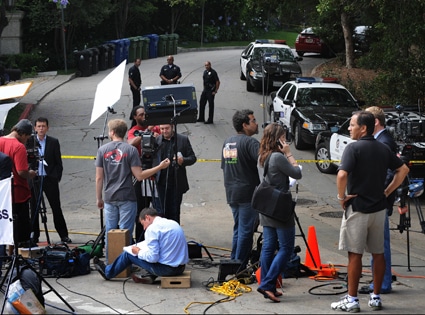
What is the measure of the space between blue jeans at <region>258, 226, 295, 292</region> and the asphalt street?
0.83 ft

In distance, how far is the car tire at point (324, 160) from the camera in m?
18.9

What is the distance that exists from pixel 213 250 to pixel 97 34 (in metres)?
33.8

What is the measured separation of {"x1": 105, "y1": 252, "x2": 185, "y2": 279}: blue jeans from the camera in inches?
390

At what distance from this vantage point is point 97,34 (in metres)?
44.8

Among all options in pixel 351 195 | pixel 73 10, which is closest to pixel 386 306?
pixel 351 195

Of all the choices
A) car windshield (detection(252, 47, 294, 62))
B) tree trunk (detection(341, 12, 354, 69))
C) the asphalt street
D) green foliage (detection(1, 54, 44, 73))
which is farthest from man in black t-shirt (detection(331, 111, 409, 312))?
green foliage (detection(1, 54, 44, 73))

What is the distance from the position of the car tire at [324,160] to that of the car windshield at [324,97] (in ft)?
8.82

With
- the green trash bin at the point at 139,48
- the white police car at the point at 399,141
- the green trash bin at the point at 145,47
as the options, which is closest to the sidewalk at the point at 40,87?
the green trash bin at the point at 139,48

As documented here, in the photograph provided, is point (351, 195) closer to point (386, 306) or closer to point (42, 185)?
point (386, 306)

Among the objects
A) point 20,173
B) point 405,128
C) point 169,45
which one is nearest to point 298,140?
point 405,128

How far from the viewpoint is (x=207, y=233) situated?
535 inches

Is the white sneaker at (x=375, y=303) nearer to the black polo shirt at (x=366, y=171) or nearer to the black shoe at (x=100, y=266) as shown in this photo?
the black polo shirt at (x=366, y=171)

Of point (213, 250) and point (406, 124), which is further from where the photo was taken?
point (406, 124)

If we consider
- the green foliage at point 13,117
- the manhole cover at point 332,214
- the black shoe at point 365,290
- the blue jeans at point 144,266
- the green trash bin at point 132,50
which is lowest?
the manhole cover at point 332,214
